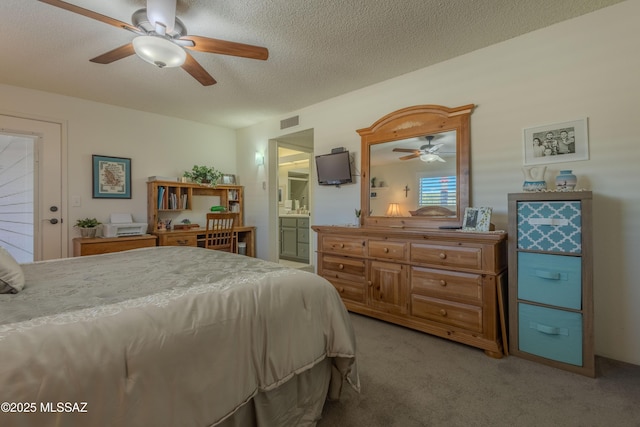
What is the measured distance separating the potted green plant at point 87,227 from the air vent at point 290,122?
2.73 m

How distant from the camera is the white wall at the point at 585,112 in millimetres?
2004

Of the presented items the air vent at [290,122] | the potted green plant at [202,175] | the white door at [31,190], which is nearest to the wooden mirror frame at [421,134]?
the air vent at [290,122]

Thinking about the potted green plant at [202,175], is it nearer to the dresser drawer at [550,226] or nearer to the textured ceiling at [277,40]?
the textured ceiling at [277,40]

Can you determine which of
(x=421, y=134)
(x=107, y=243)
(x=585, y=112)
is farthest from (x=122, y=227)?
(x=585, y=112)

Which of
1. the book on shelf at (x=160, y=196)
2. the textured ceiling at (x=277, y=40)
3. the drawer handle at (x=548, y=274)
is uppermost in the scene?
the textured ceiling at (x=277, y=40)

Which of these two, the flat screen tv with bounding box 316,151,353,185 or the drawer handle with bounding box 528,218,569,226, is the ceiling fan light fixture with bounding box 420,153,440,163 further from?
the drawer handle with bounding box 528,218,569,226

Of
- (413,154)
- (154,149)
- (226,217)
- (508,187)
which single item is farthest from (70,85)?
(508,187)

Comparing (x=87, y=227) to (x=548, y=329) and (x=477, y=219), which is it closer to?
(x=477, y=219)

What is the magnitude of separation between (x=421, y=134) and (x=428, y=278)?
1416mm

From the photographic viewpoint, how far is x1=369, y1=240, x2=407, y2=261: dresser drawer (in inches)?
103

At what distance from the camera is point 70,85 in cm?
322

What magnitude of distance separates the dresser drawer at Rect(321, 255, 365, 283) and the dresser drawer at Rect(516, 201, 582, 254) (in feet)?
4.49

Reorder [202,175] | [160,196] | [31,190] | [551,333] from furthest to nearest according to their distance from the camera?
[202,175] → [160,196] → [31,190] → [551,333]

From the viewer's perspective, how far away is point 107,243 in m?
3.44
